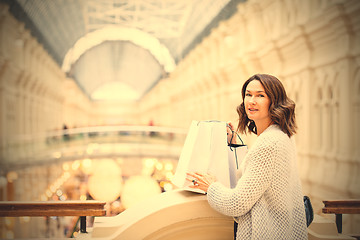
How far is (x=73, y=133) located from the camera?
21562 mm

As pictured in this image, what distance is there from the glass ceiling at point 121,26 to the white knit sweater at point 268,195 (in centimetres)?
1344

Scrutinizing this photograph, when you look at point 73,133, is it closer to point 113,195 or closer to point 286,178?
point 113,195

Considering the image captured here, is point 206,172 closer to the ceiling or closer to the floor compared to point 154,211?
closer to the ceiling

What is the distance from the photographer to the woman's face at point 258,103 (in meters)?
2.41

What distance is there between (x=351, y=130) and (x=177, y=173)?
240 inches

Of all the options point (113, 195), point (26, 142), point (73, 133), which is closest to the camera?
point (26, 142)

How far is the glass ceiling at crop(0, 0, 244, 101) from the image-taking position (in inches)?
749

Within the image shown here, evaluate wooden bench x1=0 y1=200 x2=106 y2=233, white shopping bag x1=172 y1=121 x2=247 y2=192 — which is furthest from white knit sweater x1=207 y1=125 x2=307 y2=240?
wooden bench x1=0 y1=200 x2=106 y2=233

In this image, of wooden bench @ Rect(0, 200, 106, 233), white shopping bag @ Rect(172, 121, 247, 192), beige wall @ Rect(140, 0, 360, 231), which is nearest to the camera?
white shopping bag @ Rect(172, 121, 247, 192)

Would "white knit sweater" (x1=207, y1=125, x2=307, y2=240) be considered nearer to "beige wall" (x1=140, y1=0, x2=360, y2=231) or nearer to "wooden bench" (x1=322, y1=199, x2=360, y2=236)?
"wooden bench" (x1=322, y1=199, x2=360, y2=236)

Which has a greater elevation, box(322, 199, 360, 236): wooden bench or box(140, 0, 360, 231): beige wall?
box(140, 0, 360, 231): beige wall

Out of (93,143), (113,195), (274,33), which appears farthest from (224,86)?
Result: (113,195)

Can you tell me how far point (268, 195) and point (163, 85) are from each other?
3336 centimetres

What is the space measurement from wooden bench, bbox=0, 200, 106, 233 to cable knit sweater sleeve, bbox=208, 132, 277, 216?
3.98 feet
